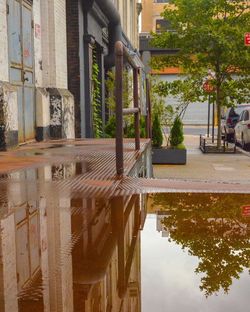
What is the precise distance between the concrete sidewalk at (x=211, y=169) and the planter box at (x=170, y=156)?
0.84 ft

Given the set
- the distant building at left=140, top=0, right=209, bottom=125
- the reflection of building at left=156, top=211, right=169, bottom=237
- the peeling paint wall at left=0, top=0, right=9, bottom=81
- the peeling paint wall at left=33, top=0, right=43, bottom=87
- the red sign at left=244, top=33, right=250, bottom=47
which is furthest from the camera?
the distant building at left=140, top=0, right=209, bottom=125

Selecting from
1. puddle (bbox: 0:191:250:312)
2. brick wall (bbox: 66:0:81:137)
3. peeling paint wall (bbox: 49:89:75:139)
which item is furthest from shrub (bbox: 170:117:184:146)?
puddle (bbox: 0:191:250:312)

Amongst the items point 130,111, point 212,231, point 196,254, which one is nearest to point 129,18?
point 130,111

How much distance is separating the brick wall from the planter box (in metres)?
2.73

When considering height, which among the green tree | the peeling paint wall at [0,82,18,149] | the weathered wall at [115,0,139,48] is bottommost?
the peeling paint wall at [0,82,18,149]

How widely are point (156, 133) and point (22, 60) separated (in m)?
5.84

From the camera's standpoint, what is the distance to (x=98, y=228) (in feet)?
10.1

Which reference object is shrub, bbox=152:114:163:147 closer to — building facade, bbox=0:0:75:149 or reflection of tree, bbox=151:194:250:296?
building facade, bbox=0:0:75:149

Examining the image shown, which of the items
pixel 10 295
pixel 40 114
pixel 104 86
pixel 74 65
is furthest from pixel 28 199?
pixel 104 86

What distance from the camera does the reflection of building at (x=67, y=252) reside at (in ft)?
6.79

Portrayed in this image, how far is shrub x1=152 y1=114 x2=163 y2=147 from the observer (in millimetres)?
13359

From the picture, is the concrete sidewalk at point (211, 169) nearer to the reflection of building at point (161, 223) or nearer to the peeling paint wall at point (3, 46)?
the peeling paint wall at point (3, 46)

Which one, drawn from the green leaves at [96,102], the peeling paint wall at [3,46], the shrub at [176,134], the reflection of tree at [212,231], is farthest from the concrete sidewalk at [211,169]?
the reflection of tree at [212,231]

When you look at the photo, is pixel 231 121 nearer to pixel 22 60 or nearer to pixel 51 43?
pixel 51 43
